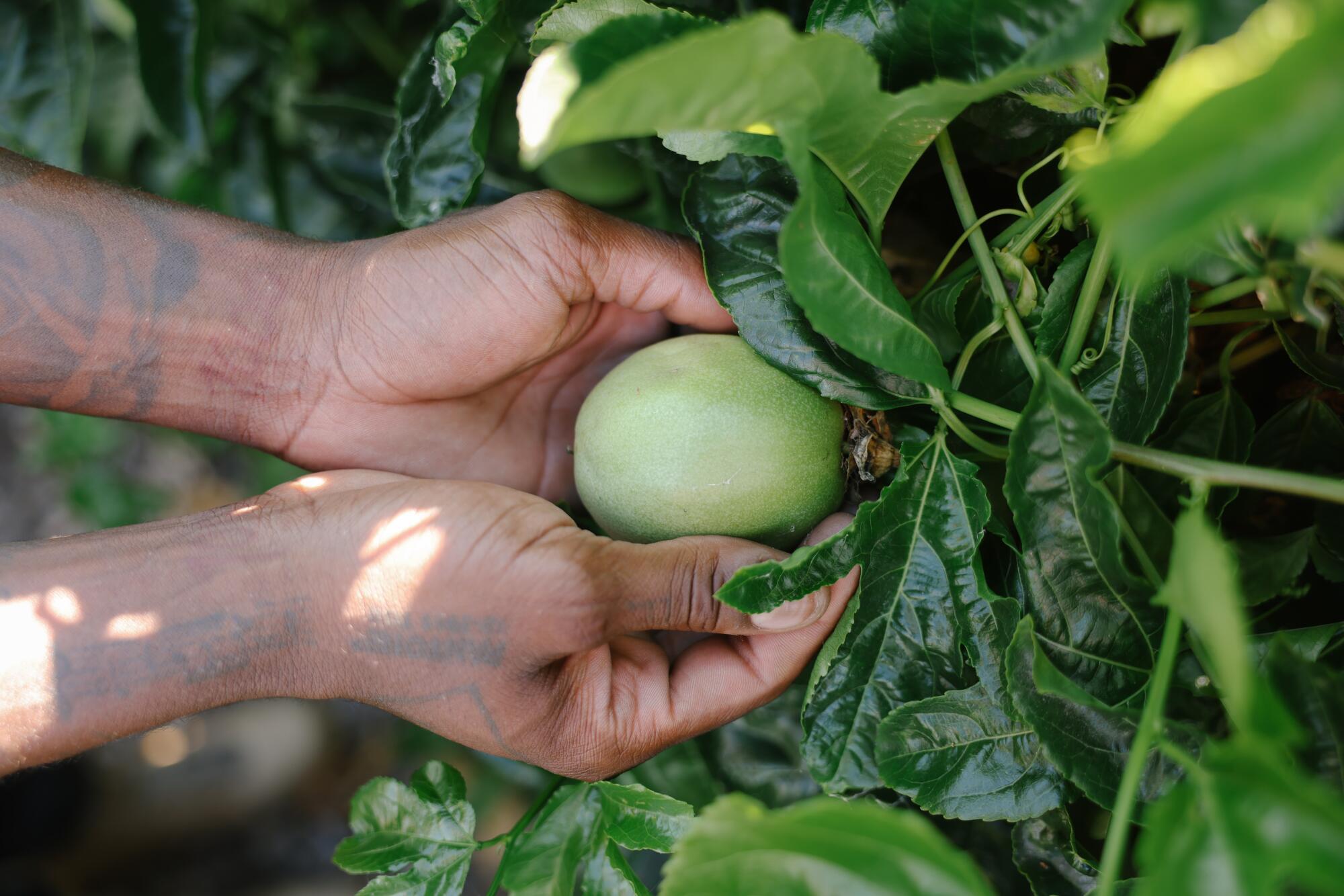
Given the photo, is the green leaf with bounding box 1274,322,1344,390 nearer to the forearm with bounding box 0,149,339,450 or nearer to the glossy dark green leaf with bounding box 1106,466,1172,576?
the glossy dark green leaf with bounding box 1106,466,1172,576

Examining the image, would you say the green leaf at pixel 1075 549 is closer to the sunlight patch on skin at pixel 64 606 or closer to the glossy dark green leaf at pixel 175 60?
the sunlight patch on skin at pixel 64 606

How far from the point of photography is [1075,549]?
991 millimetres

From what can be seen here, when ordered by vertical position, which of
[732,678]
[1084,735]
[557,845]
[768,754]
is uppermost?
[1084,735]

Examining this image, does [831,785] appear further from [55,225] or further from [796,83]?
[55,225]

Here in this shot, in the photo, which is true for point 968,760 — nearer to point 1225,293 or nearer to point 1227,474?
point 1227,474

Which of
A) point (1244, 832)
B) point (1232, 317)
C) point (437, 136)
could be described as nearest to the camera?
point (1244, 832)

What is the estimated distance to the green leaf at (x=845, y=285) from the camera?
0.87 m

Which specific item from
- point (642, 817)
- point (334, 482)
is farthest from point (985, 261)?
point (334, 482)

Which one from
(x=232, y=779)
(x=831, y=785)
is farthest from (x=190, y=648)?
(x=232, y=779)

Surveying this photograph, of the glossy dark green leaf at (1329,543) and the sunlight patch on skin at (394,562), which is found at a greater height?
the glossy dark green leaf at (1329,543)

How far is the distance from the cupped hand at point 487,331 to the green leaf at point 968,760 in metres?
0.71

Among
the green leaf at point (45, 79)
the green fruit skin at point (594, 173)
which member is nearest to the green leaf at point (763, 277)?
the green fruit skin at point (594, 173)

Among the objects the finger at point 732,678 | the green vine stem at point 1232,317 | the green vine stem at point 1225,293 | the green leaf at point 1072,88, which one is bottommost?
the finger at point 732,678

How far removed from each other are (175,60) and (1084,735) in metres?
2.05
